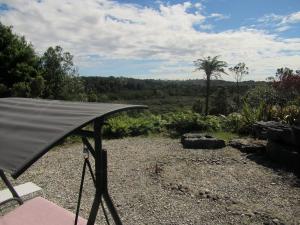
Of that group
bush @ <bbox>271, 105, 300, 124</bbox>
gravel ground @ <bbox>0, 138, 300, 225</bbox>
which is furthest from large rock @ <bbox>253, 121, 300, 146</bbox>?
bush @ <bbox>271, 105, 300, 124</bbox>

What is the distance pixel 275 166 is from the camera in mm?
6473

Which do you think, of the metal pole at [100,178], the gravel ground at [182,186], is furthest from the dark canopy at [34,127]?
the gravel ground at [182,186]

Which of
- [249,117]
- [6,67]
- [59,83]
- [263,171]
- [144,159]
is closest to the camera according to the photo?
[263,171]

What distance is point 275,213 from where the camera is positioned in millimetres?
4340

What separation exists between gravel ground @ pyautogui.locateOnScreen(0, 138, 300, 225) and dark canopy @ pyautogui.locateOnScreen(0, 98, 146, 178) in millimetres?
2206

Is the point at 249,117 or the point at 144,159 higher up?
the point at 249,117

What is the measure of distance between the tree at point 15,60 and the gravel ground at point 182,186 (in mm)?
10954

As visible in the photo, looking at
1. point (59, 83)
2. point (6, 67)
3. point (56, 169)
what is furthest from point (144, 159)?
point (59, 83)

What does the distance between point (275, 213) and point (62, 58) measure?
58.2 ft

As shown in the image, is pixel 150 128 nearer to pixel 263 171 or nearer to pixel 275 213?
pixel 263 171

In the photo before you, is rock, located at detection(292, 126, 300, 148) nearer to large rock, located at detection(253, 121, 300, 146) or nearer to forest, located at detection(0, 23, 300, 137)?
large rock, located at detection(253, 121, 300, 146)

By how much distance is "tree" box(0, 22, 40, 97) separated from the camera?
1758 centimetres

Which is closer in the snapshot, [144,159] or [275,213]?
[275,213]

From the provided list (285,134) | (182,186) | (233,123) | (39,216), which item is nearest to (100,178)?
(39,216)
